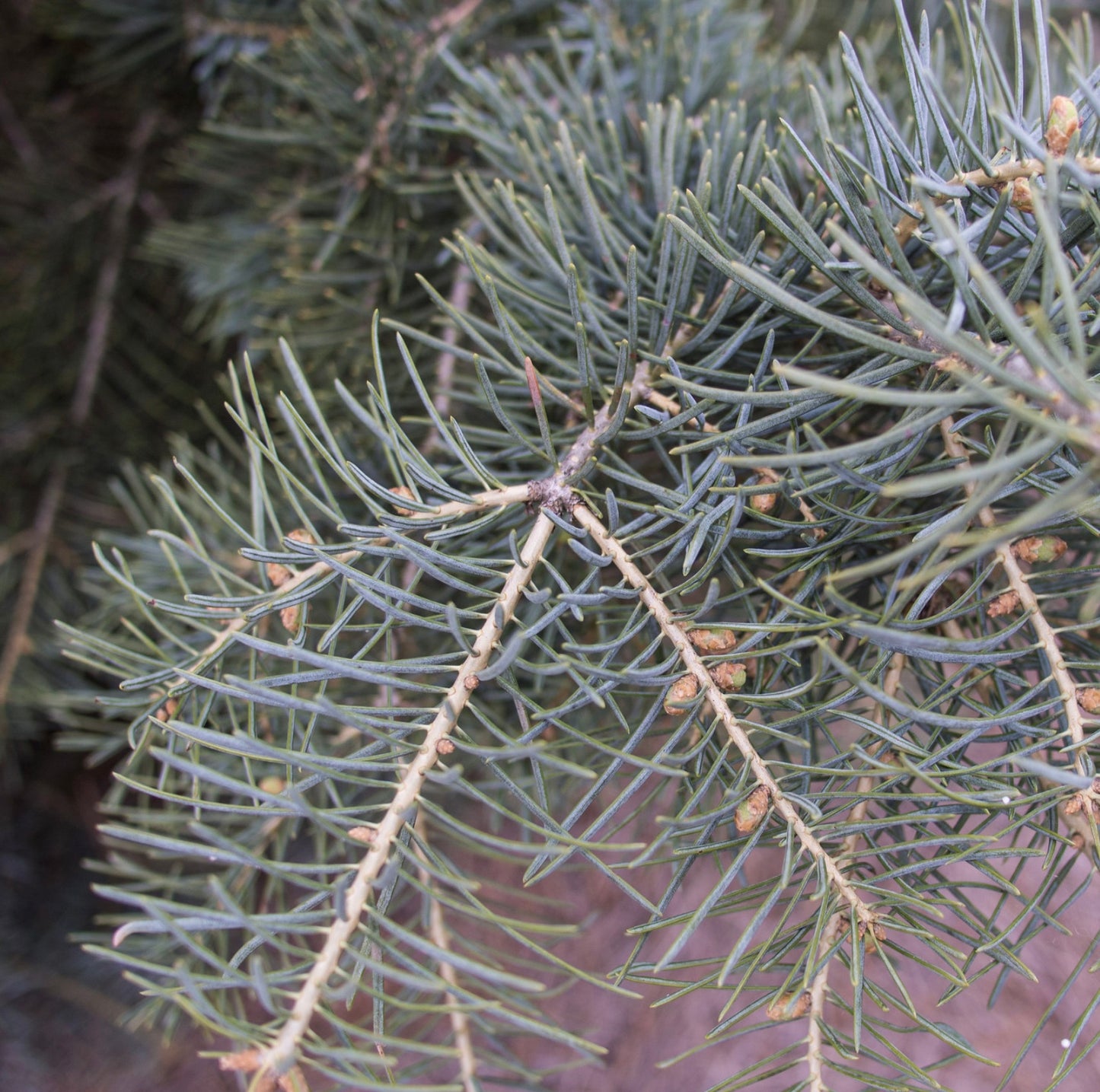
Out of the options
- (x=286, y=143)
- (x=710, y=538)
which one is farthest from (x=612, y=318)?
(x=286, y=143)

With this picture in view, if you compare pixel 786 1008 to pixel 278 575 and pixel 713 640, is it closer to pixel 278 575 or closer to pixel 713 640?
pixel 713 640

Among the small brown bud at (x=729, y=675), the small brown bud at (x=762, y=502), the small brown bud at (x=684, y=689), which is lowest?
the small brown bud at (x=684, y=689)

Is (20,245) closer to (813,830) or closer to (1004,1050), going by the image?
(813,830)

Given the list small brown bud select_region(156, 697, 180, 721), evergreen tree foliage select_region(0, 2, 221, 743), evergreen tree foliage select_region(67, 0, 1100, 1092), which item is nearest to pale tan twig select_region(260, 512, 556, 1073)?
evergreen tree foliage select_region(67, 0, 1100, 1092)

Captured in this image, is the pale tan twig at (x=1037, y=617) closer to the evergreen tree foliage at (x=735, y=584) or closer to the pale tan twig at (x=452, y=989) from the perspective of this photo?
the evergreen tree foliage at (x=735, y=584)

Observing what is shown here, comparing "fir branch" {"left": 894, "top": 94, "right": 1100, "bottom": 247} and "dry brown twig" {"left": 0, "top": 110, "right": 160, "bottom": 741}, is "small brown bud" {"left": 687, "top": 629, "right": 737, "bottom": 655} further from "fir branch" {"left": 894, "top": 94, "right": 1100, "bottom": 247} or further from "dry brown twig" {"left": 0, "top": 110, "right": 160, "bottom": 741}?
"dry brown twig" {"left": 0, "top": 110, "right": 160, "bottom": 741}

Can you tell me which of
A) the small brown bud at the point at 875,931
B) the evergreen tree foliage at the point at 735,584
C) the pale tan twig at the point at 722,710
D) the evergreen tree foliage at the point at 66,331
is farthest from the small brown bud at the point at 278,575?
the evergreen tree foliage at the point at 66,331

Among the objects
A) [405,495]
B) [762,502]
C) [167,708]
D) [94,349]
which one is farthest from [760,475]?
[94,349]
